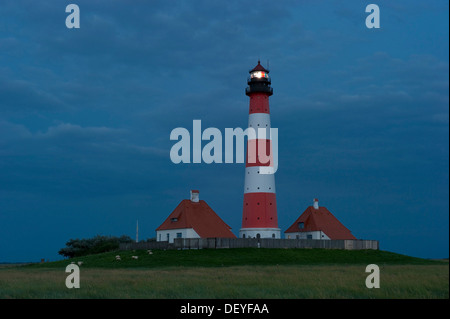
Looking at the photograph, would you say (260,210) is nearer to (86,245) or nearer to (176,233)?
(176,233)

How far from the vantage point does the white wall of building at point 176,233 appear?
62.0 m

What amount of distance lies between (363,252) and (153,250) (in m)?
23.6

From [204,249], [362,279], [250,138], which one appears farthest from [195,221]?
[362,279]

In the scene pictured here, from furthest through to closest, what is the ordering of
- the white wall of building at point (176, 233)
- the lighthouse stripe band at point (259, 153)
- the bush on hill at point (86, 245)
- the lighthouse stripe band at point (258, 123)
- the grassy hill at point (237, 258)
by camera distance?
the bush on hill at point (86, 245) < the lighthouse stripe band at point (258, 123) < the lighthouse stripe band at point (259, 153) < the white wall of building at point (176, 233) < the grassy hill at point (237, 258)

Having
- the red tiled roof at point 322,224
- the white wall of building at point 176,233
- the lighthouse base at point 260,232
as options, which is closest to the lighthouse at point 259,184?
the lighthouse base at point 260,232

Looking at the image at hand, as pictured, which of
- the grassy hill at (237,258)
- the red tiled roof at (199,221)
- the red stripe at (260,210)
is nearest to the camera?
the grassy hill at (237,258)

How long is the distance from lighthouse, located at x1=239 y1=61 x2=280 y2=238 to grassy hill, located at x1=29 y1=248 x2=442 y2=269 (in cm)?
680

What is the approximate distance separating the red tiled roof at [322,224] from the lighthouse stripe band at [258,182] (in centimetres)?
1142

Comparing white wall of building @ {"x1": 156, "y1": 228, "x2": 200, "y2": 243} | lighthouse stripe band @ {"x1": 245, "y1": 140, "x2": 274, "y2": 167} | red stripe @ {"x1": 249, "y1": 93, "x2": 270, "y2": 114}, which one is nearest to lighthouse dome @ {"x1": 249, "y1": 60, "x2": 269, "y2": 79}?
Answer: red stripe @ {"x1": 249, "y1": 93, "x2": 270, "y2": 114}

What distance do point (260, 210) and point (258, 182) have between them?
334 centimetres

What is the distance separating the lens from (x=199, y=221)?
63.6m

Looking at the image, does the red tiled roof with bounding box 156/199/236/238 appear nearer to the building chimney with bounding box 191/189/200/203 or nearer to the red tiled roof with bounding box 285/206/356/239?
the building chimney with bounding box 191/189/200/203

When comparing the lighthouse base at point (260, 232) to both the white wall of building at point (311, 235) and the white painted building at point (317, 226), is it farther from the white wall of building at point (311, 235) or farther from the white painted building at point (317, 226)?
the white painted building at point (317, 226)
